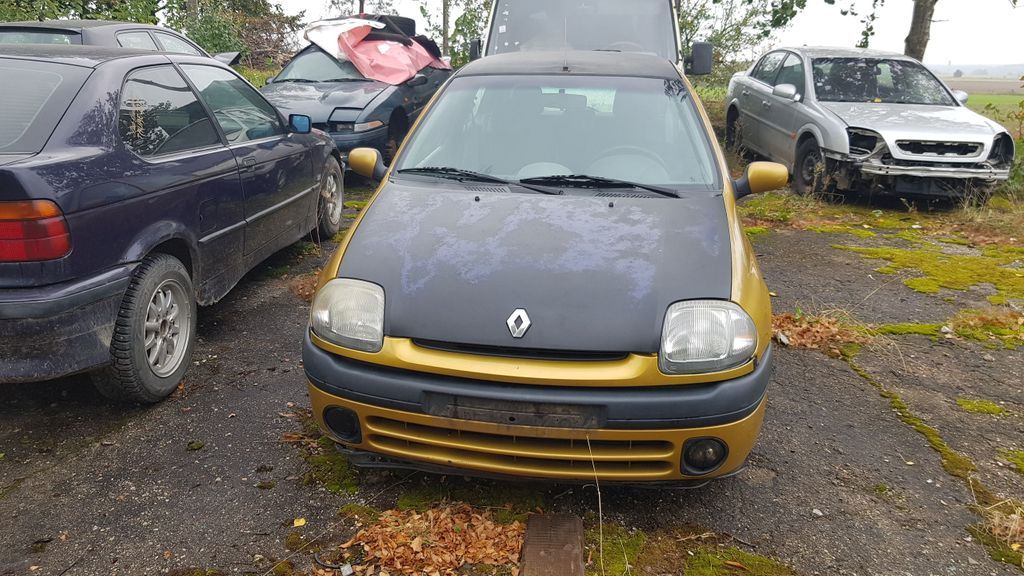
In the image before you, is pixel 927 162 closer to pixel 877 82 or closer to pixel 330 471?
pixel 877 82

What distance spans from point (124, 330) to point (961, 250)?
6540mm

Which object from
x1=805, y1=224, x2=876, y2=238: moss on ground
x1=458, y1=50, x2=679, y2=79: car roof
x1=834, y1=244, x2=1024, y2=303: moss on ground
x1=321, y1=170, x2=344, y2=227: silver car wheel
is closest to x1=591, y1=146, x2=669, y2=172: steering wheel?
x1=458, y1=50, x2=679, y2=79: car roof

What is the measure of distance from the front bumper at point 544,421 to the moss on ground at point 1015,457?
1.39 metres

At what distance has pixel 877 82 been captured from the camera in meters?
7.92

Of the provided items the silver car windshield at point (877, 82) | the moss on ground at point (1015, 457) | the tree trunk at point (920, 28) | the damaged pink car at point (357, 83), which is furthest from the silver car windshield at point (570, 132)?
the tree trunk at point (920, 28)

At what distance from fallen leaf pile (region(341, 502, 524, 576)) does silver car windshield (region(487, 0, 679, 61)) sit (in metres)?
5.90

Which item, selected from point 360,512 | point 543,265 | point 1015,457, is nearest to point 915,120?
point 1015,457

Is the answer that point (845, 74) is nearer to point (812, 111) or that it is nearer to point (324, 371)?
point (812, 111)

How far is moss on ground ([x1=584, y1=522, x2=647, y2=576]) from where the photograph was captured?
2254 mm

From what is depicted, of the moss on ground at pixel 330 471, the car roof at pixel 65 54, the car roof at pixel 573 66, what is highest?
the car roof at pixel 65 54

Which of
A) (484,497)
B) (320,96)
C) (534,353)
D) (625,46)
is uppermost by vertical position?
(625,46)

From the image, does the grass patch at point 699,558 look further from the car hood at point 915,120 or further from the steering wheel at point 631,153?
the car hood at point 915,120

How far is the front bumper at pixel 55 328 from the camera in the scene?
2.57 m

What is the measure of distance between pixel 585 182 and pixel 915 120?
571 centimetres
